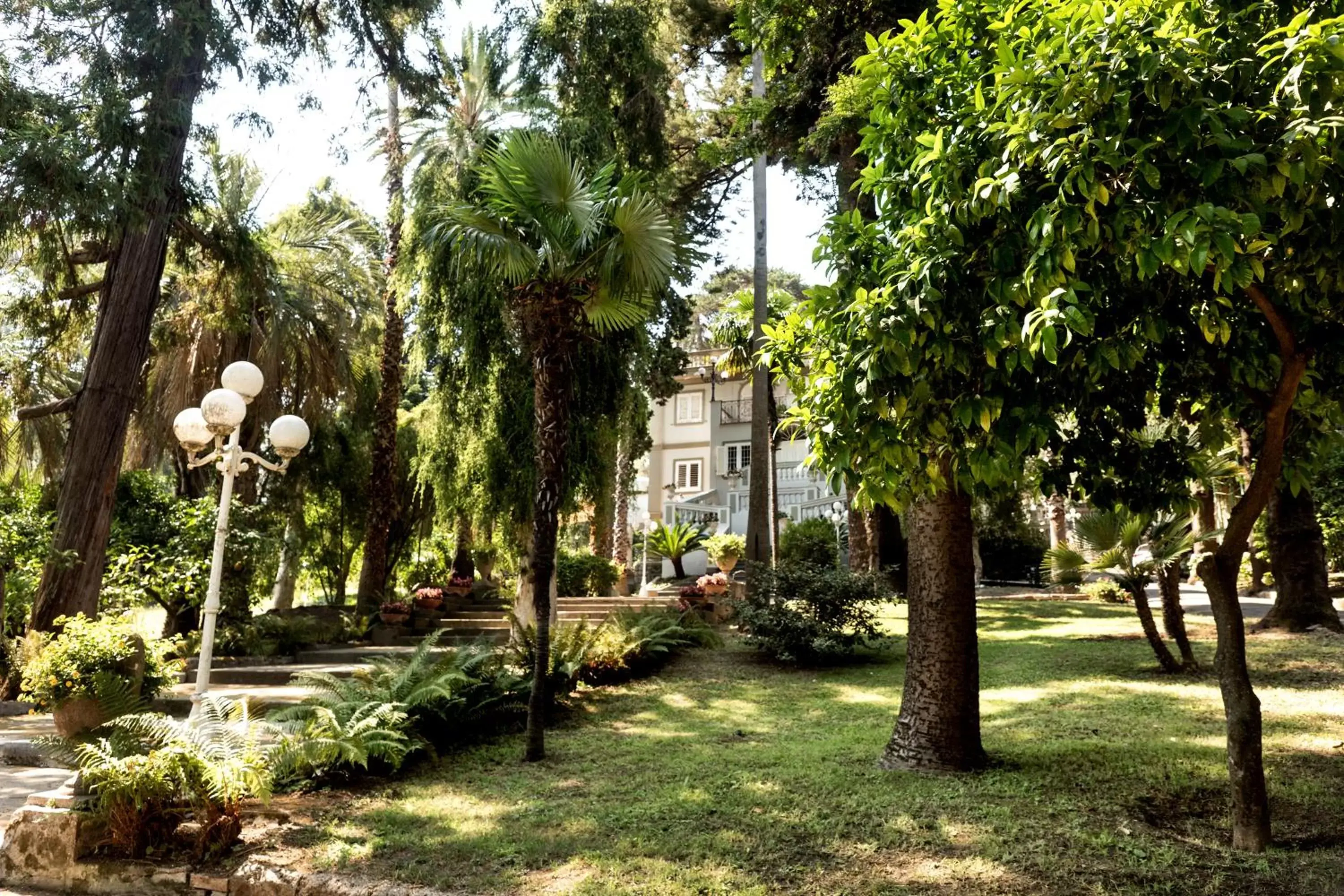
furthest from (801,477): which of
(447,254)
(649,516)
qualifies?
(447,254)

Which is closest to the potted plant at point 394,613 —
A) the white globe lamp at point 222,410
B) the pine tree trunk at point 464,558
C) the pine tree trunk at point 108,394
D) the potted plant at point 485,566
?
the pine tree trunk at point 464,558

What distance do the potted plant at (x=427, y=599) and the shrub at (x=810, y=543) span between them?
7.79 metres

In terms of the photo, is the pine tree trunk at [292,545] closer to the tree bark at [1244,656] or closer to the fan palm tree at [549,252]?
the fan palm tree at [549,252]

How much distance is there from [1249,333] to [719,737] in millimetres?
5558

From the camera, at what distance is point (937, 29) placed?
5.08 m

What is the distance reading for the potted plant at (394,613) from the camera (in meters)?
18.3

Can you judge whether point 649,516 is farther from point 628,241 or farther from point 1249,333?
point 1249,333

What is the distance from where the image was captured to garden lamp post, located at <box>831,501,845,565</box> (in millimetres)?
21873

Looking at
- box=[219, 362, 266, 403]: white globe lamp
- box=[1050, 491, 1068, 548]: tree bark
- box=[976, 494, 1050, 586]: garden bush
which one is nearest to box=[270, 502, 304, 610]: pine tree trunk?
box=[219, 362, 266, 403]: white globe lamp

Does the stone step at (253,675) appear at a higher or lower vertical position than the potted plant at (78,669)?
lower

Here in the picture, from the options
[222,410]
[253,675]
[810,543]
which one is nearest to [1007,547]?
[810,543]

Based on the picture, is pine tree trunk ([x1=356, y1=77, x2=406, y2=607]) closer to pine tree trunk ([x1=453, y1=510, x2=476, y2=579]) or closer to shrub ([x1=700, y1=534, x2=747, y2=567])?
pine tree trunk ([x1=453, y1=510, x2=476, y2=579])

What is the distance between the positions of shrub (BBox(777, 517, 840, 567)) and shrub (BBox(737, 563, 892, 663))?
8274 mm

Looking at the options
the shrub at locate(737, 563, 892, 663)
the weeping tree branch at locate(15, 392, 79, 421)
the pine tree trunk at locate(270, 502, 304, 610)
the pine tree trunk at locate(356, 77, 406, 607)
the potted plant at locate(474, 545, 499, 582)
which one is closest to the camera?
the weeping tree branch at locate(15, 392, 79, 421)
